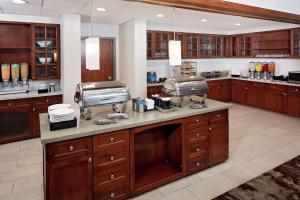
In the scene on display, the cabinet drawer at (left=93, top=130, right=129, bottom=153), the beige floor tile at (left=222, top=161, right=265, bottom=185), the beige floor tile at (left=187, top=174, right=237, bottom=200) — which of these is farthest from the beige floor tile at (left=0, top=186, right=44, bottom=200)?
the beige floor tile at (left=222, top=161, right=265, bottom=185)

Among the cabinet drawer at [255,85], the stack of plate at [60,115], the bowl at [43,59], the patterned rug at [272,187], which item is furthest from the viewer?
the cabinet drawer at [255,85]

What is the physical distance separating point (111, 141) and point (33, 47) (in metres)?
3.33

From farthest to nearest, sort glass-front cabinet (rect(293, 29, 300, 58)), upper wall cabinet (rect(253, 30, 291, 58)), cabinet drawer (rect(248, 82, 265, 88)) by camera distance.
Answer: cabinet drawer (rect(248, 82, 265, 88))
upper wall cabinet (rect(253, 30, 291, 58))
glass-front cabinet (rect(293, 29, 300, 58))

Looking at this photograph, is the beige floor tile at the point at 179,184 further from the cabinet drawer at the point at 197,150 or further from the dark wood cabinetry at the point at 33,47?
the dark wood cabinetry at the point at 33,47

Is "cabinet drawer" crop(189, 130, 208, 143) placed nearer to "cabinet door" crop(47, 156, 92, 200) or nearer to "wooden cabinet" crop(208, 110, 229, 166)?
"wooden cabinet" crop(208, 110, 229, 166)

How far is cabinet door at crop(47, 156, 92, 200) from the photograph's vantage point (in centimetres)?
218

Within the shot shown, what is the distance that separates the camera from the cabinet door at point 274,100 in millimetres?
6152

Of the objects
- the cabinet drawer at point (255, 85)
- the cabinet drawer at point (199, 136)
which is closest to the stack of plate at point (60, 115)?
the cabinet drawer at point (199, 136)

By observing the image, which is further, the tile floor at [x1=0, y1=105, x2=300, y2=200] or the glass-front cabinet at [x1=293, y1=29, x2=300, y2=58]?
the glass-front cabinet at [x1=293, y1=29, x2=300, y2=58]

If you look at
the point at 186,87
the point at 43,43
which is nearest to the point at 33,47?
the point at 43,43

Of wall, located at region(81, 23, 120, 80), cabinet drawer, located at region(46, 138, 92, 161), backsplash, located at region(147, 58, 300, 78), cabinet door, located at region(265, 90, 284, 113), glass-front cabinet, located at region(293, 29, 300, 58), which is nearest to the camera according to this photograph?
cabinet drawer, located at region(46, 138, 92, 161)

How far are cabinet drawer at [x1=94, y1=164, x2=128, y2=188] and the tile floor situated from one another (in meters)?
0.38

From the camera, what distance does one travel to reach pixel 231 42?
25.5ft

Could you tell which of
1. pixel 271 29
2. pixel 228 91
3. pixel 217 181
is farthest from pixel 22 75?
pixel 271 29
